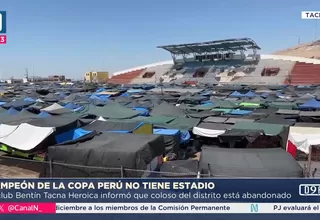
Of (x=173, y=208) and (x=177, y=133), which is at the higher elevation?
(x=173, y=208)

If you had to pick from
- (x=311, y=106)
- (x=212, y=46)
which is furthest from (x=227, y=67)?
(x=311, y=106)

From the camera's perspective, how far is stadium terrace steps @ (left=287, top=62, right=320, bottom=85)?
221 ft

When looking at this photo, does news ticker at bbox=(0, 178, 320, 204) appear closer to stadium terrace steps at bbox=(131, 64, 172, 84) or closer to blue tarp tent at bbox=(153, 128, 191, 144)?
blue tarp tent at bbox=(153, 128, 191, 144)

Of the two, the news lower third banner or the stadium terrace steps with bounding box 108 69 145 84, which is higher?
the stadium terrace steps with bounding box 108 69 145 84

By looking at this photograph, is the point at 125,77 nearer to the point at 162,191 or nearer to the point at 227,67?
the point at 227,67

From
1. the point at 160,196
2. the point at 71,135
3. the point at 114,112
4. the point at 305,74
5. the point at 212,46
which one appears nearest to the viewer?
the point at 160,196

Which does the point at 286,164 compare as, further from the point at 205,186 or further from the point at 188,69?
the point at 188,69

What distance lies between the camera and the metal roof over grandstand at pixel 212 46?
2906 inches

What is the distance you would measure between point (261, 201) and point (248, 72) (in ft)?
243

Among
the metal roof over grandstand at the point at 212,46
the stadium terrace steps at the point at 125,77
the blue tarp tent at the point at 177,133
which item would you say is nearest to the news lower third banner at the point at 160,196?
the blue tarp tent at the point at 177,133

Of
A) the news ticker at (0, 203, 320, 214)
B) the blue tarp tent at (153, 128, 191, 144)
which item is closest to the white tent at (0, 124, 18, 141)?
the blue tarp tent at (153, 128, 191, 144)

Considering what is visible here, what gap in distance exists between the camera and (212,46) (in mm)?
80000

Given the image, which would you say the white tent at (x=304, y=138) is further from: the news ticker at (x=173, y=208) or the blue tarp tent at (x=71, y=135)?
the blue tarp tent at (x=71, y=135)

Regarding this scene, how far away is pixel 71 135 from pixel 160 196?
8887mm
